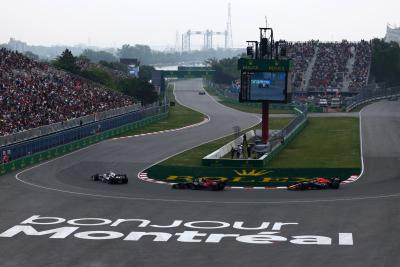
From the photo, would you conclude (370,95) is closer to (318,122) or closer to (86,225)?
(318,122)

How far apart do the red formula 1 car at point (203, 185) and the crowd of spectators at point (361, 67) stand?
334 feet

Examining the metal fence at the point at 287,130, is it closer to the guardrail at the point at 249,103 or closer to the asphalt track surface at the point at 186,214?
the asphalt track surface at the point at 186,214

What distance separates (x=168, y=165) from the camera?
62.8 m

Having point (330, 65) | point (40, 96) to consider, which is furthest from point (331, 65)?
point (40, 96)

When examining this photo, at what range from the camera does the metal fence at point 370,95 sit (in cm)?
12925

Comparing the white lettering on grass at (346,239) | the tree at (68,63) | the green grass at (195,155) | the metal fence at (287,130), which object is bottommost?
→ the green grass at (195,155)

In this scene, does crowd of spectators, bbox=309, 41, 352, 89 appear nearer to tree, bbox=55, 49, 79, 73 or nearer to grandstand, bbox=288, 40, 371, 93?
grandstand, bbox=288, 40, 371, 93

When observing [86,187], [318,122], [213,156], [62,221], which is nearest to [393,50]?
[318,122]

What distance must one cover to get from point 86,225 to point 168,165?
22919 mm

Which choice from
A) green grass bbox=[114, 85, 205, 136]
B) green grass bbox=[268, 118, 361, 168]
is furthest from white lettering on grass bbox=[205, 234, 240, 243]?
green grass bbox=[114, 85, 205, 136]

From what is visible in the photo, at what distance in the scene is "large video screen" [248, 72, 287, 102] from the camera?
67.1 m

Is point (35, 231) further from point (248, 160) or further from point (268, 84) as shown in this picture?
point (268, 84)

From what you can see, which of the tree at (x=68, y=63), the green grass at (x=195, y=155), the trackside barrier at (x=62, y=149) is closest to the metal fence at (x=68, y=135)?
the trackside barrier at (x=62, y=149)

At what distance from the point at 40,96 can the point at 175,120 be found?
29385mm
